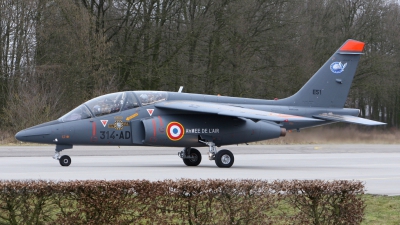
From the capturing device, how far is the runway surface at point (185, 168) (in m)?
13.6

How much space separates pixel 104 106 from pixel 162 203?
1035 centimetres

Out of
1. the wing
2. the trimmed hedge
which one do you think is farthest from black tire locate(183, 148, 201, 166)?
the trimmed hedge

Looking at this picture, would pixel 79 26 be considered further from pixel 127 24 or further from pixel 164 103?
pixel 164 103

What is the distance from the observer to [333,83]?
64.9 feet

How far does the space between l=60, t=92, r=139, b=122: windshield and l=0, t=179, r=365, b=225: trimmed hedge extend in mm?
9989

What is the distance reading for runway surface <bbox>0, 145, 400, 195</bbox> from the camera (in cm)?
1357

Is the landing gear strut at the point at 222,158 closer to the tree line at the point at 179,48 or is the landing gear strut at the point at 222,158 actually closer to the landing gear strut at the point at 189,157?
the landing gear strut at the point at 189,157

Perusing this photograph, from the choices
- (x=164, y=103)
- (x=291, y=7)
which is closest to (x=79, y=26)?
(x=291, y=7)

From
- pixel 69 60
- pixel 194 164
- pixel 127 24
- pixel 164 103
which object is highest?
pixel 127 24

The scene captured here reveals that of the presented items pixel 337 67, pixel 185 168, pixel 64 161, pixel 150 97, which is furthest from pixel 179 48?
pixel 64 161

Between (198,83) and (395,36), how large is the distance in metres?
17.5

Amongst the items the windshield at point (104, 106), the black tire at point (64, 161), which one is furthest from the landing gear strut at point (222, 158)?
the black tire at point (64, 161)

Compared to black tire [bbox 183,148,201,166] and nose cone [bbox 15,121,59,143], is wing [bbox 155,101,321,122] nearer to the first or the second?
black tire [bbox 183,148,201,166]

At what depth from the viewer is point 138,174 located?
46.3ft
